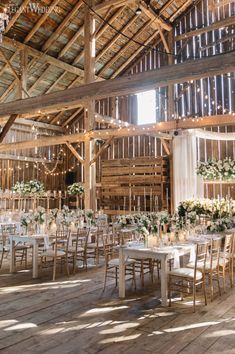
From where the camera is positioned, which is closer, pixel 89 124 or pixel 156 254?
pixel 156 254

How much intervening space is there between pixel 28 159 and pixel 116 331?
14.3 meters

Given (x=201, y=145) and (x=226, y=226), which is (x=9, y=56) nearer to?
(x=201, y=145)

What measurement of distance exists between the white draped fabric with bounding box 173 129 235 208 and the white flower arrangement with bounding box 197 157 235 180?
593 millimetres

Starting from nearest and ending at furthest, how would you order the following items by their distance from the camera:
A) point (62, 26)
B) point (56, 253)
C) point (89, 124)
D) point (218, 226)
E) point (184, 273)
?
point (184, 273) → point (56, 253) → point (218, 226) → point (89, 124) → point (62, 26)

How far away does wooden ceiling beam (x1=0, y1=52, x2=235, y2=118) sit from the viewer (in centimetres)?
529

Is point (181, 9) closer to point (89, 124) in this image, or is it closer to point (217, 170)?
point (89, 124)

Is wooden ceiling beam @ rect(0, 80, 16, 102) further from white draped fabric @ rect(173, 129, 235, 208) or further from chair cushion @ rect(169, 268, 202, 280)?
chair cushion @ rect(169, 268, 202, 280)

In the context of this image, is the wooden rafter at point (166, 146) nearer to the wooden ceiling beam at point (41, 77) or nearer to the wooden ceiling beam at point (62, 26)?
the wooden ceiling beam at point (62, 26)

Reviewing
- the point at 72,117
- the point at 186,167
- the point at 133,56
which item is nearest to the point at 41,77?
the point at 72,117

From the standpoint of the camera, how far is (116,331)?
13.0 ft

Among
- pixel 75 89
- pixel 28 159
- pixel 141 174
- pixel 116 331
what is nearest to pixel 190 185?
pixel 141 174

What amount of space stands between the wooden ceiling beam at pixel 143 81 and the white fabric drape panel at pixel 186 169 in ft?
17.1

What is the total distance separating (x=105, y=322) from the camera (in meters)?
4.21

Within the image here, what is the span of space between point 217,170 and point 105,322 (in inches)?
282
